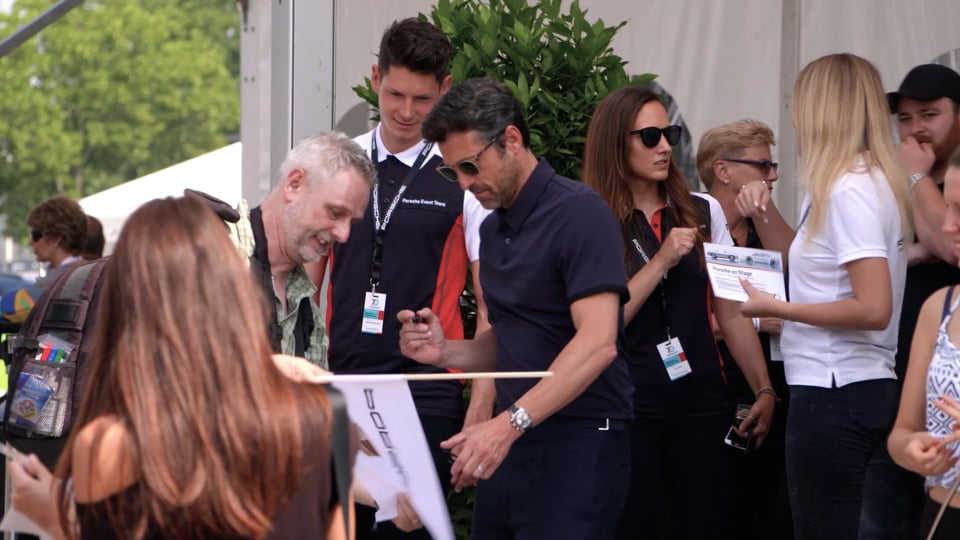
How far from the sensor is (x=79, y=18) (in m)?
40.2

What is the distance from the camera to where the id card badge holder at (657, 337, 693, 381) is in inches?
175

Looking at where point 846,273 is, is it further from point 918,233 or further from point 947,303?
point 947,303

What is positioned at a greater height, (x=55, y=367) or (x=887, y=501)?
(x=55, y=367)

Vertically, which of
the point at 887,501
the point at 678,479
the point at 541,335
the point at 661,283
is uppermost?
the point at 541,335

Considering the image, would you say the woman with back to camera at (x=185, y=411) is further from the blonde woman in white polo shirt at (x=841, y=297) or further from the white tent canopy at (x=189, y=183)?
the white tent canopy at (x=189, y=183)

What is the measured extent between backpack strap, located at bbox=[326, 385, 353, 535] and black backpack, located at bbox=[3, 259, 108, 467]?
156 centimetres

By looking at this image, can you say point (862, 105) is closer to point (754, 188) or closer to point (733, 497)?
point (754, 188)

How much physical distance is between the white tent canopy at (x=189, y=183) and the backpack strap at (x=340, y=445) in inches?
251

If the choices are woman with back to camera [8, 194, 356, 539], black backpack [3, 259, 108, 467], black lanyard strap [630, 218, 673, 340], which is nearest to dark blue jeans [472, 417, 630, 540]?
black lanyard strap [630, 218, 673, 340]

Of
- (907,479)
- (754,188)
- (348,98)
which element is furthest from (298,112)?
(907,479)

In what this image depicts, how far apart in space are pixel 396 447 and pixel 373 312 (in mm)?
1368

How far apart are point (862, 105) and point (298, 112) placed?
287 cm

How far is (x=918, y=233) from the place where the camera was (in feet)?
13.2

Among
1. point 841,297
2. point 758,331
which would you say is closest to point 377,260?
point 841,297
